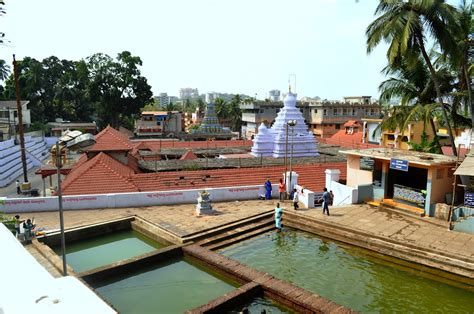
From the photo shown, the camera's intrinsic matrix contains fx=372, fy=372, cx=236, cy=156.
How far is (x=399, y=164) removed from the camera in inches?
619

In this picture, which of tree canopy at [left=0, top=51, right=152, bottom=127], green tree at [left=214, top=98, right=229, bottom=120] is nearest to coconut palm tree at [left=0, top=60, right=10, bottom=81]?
tree canopy at [left=0, top=51, right=152, bottom=127]

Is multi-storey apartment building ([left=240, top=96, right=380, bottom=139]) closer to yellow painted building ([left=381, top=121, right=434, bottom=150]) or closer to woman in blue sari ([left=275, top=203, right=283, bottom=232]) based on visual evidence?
yellow painted building ([left=381, top=121, right=434, bottom=150])

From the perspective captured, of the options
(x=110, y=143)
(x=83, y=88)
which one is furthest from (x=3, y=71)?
(x=110, y=143)

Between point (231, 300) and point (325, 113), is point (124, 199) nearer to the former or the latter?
point (231, 300)

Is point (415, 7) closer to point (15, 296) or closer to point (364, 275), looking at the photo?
point (364, 275)

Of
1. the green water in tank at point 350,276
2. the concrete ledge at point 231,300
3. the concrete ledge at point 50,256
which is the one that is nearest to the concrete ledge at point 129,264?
the concrete ledge at point 50,256

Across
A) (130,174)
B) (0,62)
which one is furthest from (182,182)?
(0,62)

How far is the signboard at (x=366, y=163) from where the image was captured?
17455mm

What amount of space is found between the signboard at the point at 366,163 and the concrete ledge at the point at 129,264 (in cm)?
982

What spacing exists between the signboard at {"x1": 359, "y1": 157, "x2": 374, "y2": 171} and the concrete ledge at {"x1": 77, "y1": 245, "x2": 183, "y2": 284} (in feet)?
32.2

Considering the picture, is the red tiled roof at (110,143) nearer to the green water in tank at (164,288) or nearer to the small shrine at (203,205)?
the small shrine at (203,205)

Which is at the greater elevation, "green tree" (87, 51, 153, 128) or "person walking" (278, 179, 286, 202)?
"green tree" (87, 51, 153, 128)

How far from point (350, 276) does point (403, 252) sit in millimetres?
2240

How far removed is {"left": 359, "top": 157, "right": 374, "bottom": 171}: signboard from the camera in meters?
17.5
